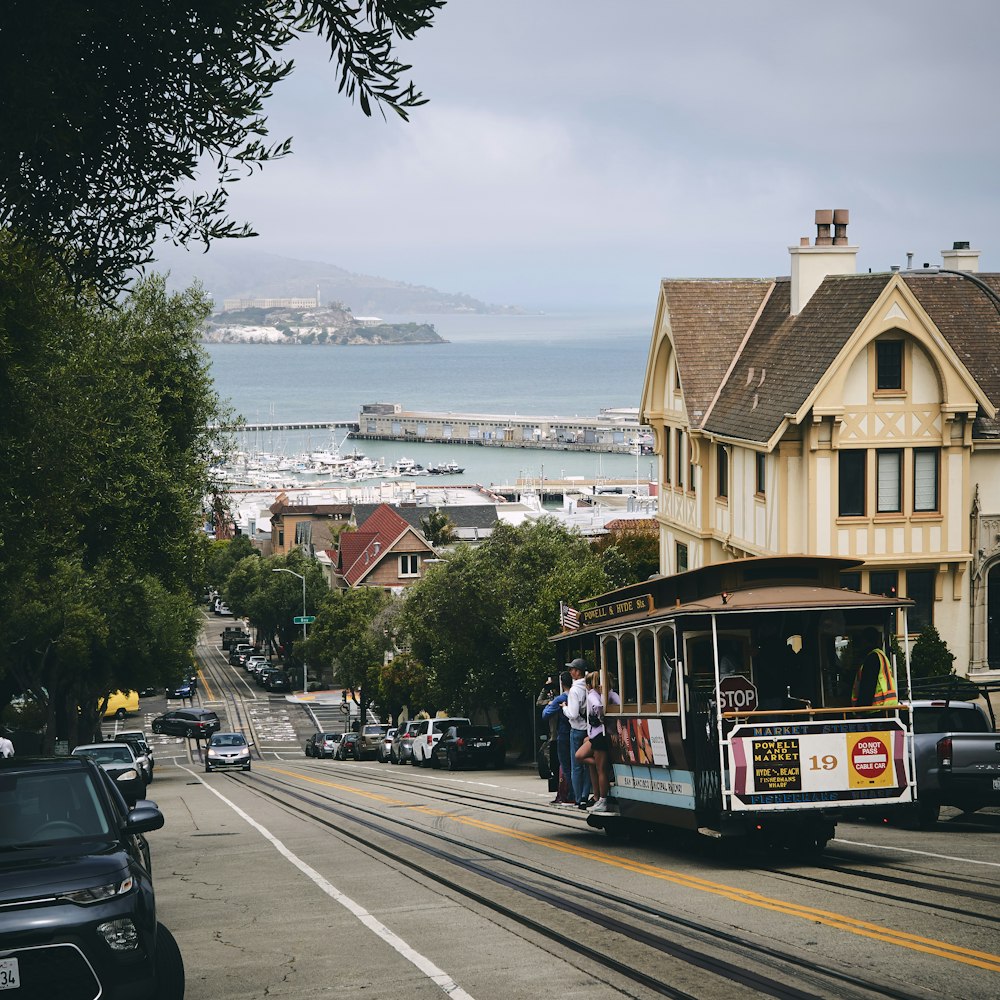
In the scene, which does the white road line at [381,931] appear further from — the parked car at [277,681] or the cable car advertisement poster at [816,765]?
the parked car at [277,681]

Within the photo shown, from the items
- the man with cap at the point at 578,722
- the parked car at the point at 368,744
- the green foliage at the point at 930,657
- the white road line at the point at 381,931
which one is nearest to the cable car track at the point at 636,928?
the white road line at the point at 381,931

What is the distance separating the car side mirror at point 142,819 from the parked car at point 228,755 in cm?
3923

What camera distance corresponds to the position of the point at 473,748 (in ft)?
133

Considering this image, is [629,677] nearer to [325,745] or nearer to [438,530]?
[325,745]

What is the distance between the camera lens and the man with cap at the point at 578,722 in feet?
55.7

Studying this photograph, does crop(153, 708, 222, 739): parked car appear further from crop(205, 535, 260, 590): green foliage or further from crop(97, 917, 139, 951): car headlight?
crop(97, 917, 139, 951): car headlight

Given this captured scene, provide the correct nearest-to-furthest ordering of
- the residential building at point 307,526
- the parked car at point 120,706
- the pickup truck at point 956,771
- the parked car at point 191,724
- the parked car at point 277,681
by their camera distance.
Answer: the pickup truck at point 956,771
the parked car at point 191,724
the parked car at point 120,706
the parked car at point 277,681
the residential building at point 307,526

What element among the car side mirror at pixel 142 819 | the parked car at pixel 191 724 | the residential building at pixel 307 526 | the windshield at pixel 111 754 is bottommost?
the parked car at pixel 191 724

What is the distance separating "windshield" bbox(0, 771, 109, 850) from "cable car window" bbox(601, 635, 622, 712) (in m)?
7.88

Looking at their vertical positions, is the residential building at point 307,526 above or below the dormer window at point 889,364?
above

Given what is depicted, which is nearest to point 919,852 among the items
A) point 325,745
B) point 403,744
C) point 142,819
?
point 142,819

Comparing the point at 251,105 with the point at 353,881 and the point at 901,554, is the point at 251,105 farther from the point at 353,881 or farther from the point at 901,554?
the point at 901,554

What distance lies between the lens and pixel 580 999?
873cm

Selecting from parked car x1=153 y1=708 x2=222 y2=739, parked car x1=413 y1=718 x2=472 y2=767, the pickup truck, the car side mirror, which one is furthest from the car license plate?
parked car x1=153 y1=708 x2=222 y2=739
